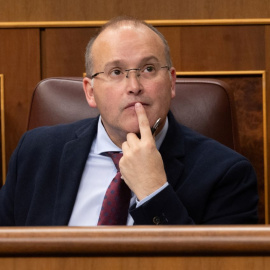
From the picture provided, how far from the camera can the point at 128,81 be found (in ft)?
2.90

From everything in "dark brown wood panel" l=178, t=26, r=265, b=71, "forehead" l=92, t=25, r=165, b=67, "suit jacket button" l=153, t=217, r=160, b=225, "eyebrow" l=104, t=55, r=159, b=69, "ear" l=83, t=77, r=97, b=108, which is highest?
"dark brown wood panel" l=178, t=26, r=265, b=71

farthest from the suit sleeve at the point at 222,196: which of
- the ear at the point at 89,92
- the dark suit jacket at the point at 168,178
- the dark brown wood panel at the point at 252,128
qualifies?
the dark brown wood panel at the point at 252,128

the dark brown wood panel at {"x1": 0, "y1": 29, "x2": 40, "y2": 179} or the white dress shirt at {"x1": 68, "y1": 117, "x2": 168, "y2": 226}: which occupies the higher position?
the dark brown wood panel at {"x1": 0, "y1": 29, "x2": 40, "y2": 179}

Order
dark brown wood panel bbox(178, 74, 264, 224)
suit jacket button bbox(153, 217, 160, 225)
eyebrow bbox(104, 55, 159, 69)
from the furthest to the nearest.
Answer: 1. dark brown wood panel bbox(178, 74, 264, 224)
2. eyebrow bbox(104, 55, 159, 69)
3. suit jacket button bbox(153, 217, 160, 225)

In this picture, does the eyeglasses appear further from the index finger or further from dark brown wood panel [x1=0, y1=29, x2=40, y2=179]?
dark brown wood panel [x1=0, y1=29, x2=40, y2=179]

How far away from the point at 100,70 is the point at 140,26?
0.30 ft

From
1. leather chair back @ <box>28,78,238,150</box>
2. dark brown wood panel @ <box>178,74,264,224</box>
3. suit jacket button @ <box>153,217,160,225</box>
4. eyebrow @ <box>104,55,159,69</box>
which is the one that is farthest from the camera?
dark brown wood panel @ <box>178,74,264,224</box>

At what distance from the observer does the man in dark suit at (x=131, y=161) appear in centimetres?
84

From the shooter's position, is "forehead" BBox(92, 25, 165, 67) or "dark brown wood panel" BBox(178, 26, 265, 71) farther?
"dark brown wood panel" BBox(178, 26, 265, 71)

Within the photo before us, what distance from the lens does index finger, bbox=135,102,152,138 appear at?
855mm

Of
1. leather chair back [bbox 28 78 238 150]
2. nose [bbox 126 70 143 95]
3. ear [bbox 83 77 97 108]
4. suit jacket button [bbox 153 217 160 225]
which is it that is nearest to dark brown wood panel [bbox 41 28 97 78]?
leather chair back [bbox 28 78 238 150]

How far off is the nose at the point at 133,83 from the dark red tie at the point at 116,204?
132 millimetres

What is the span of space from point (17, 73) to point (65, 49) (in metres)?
0.13
